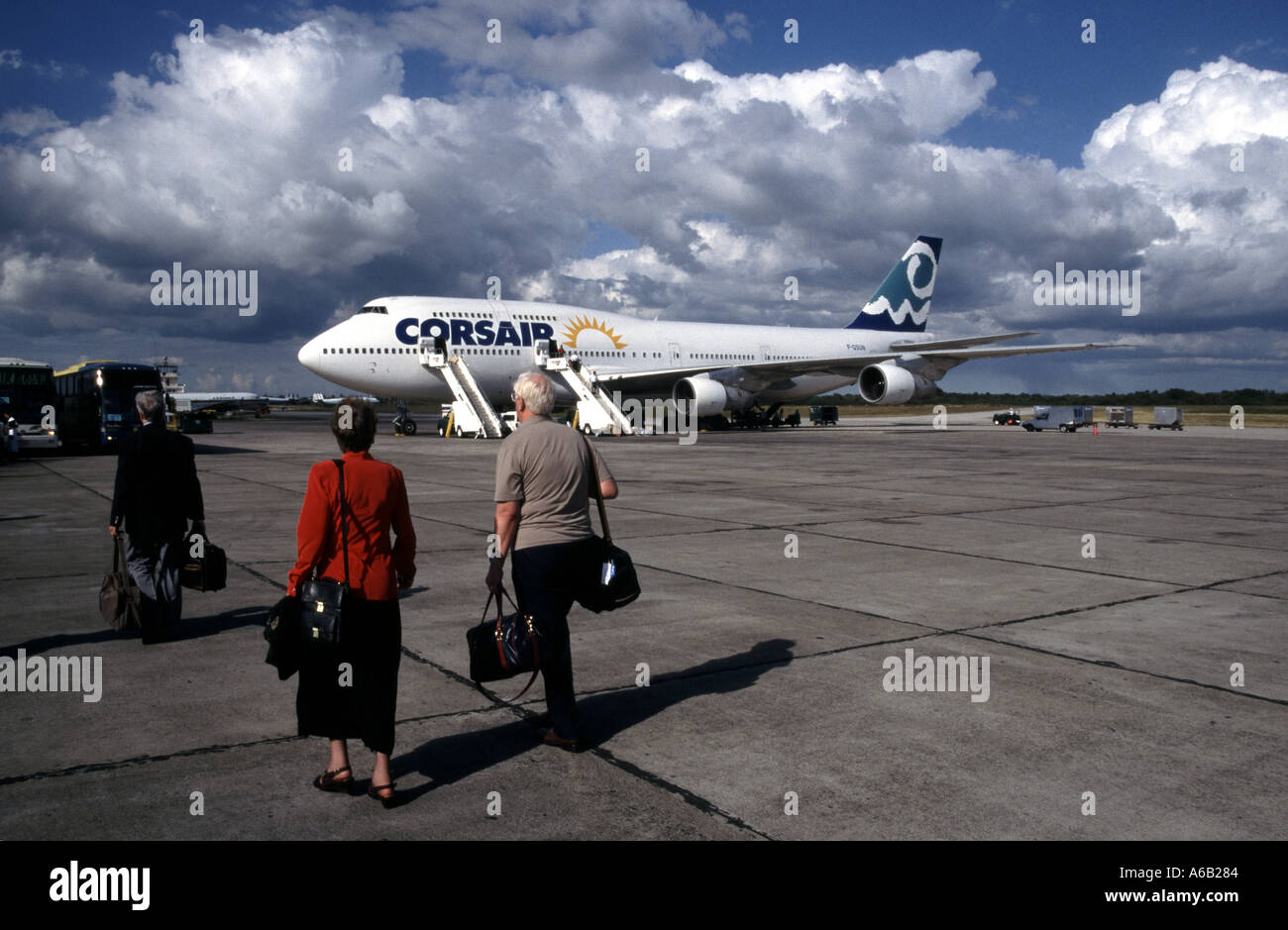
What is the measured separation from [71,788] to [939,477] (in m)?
16.7

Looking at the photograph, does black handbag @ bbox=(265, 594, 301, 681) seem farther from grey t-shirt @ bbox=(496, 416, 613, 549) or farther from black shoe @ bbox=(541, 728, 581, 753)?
black shoe @ bbox=(541, 728, 581, 753)

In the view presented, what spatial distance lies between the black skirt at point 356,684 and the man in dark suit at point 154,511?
279 centimetres

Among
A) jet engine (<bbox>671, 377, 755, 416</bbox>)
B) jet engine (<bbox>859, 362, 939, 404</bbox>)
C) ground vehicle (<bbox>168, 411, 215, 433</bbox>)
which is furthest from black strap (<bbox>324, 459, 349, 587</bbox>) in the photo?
ground vehicle (<bbox>168, 411, 215, 433</bbox>)

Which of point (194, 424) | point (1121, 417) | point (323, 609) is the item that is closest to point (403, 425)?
point (194, 424)

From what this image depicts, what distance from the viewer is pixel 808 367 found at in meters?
34.8

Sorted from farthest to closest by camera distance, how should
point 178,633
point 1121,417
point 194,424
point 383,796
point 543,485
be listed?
point 1121,417 < point 194,424 < point 178,633 < point 543,485 < point 383,796

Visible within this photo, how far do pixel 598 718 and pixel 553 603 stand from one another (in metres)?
0.78

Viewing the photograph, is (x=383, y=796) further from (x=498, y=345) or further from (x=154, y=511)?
A: (x=498, y=345)

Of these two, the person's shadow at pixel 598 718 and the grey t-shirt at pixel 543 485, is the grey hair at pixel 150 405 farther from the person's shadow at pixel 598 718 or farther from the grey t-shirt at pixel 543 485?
the person's shadow at pixel 598 718

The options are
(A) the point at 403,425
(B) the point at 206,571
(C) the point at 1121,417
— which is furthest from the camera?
(C) the point at 1121,417

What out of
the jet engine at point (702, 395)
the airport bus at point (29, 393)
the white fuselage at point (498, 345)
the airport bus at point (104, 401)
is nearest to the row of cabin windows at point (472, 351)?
the white fuselage at point (498, 345)

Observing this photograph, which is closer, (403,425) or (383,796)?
(383,796)

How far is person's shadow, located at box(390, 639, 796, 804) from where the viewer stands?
4.09m
